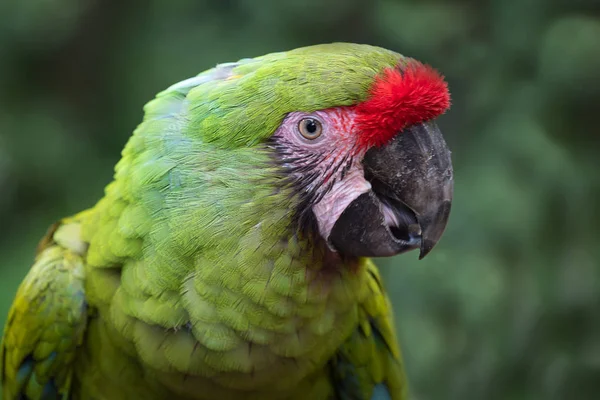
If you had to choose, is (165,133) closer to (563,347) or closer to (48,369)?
(48,369)

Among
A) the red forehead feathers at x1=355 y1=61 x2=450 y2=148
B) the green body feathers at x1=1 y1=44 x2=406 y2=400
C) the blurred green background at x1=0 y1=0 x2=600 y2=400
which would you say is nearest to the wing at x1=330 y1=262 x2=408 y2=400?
the green body feathers at x1=1 y1=44 x2=406 y2=400

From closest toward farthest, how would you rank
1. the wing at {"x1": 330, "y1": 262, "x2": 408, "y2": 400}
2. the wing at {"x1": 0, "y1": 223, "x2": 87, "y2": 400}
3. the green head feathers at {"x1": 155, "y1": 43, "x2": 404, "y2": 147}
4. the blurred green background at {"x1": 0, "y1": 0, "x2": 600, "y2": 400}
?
the green head feathers at {"x1": 155, "y1": 43, "x2": 404, "y2": 147}, the wing at {"x1": 0, "y1": 223, "x2": 87, "y2": 400}, the wing at {"x1": 330, "y1": 262, "x2": 408, "y2": 400}, the blurred green background at {"x1": 0, "y1": 0, "x2": 600, "y2": 400}

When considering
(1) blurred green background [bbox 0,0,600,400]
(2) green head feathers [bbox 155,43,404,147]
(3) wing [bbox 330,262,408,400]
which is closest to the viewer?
(2) green head feathers [bbox 155,43,404,147]

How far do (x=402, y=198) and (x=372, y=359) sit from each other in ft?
2.06

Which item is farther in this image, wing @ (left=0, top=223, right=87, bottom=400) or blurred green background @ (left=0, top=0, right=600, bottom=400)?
blurred green background @ (left=0, top=0, right=600, bottom=400)

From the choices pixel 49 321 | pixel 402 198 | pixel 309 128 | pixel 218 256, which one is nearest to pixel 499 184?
pixel 402 198

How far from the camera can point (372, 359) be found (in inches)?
70.7

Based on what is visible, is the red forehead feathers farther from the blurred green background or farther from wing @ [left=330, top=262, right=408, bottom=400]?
the blurred green background

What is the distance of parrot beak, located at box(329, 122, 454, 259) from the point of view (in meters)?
1.32

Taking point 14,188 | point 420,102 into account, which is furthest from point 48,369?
point 14,188

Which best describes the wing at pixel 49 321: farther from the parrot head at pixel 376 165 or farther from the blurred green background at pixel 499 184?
the blurred green background at pixel 499 184

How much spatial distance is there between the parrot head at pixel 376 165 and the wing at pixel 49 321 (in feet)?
1.95

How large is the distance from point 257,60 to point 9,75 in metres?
1.68

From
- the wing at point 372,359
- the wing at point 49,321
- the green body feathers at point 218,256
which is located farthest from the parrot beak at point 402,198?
the wing at point 49,321
